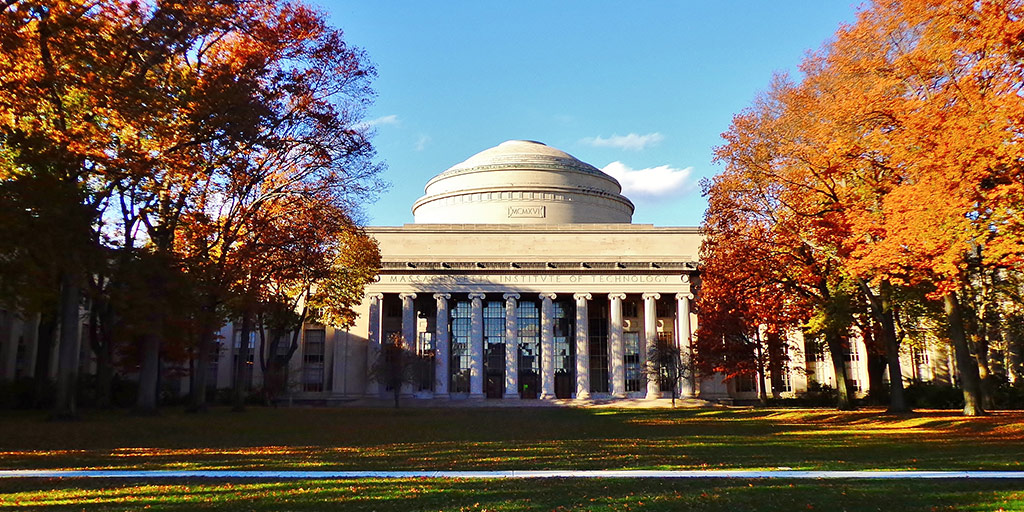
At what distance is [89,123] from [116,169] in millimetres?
1534

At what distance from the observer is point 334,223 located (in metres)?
36.1

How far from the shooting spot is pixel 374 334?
63438mm

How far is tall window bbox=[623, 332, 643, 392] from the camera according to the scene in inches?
2557

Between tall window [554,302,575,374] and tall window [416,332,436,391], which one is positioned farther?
tall window [554,302,575,374]

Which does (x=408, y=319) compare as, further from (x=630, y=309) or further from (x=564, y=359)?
(x=630, y=309)

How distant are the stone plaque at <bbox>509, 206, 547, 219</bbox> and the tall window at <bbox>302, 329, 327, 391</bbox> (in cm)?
2256

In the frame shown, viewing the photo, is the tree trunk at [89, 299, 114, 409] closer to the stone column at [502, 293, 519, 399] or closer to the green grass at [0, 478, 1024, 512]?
the green grass at [0, 478, 1024, 512]

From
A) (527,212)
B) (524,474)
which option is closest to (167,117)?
(524,474)

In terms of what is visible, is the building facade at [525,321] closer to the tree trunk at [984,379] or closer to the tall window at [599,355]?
the tall window at [599,355]

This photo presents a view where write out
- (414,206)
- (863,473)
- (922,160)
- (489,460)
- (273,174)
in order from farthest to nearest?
1. (414,206)
2. (273,174)
3. (922,160)
4. (489,460)
5. (863,473)

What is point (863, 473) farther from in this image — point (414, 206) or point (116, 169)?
point (414, 206)

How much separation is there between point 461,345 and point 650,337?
54.5 ft

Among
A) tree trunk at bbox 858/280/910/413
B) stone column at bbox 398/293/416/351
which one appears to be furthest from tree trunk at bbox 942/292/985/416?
stone column at bbox 398/293/416/351

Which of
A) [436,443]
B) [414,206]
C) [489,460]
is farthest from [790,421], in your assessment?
[414,206]
